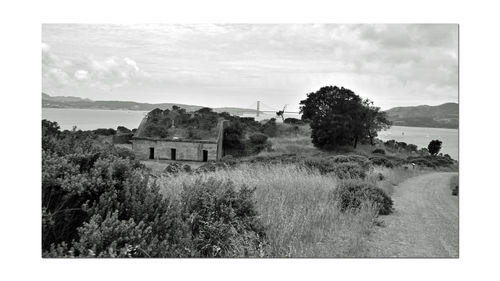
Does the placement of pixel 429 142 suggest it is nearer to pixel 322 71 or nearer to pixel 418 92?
pixel 418 92

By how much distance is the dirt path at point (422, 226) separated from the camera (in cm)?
412

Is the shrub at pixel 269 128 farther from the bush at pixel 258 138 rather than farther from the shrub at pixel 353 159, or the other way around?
the shrub at pixel 353 159

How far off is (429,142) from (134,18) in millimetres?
4471

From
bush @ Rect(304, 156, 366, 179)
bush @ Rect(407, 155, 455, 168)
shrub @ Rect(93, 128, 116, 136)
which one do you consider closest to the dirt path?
bush @ Rect(407, 155, 455, 168)

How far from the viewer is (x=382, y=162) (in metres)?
9.88

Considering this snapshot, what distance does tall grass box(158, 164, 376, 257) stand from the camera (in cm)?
388

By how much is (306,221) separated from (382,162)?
6.22 m

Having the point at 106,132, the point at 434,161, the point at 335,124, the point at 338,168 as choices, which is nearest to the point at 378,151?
the point at 338,168

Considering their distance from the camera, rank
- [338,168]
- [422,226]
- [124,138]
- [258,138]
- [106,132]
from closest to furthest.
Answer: [422,226], [106,132], [124,138], [338,168], [258,138]

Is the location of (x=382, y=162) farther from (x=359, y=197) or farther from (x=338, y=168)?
(x=359, y=197)

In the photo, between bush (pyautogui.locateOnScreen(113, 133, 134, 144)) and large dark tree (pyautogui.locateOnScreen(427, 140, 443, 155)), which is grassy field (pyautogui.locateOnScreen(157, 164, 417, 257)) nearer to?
large dark tree (pyautogui.locateOnScreen(427, 140, 443, 155))

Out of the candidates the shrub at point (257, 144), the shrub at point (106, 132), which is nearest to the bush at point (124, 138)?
the shrub at point (106, 132)

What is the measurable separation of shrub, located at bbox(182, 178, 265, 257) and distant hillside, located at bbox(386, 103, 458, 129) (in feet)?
8.48
